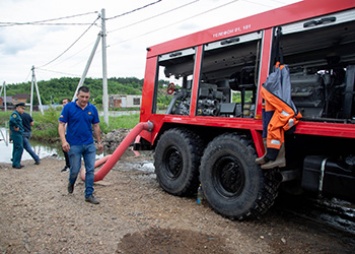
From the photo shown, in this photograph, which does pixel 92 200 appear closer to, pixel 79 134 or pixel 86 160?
pixel 86 160

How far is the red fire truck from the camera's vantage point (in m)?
3.13

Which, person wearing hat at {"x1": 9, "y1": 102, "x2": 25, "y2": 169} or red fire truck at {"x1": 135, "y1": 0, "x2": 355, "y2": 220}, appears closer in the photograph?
red fire truck at {"x1": 135, "y1": 0, "x2": 355, "y2": 220}

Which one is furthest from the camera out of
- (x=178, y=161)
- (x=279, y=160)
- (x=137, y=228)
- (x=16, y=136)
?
(x=16, y=136)

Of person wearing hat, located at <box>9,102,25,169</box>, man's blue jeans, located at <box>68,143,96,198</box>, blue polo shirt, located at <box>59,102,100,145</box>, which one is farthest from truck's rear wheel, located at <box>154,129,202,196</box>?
person wearing hat, located at <box>9,102,25,169</box>

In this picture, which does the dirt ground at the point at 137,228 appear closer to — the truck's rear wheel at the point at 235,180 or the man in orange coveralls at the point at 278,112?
the truck's rear wheel at the point at 235,180

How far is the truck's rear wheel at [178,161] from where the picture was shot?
15.0ft

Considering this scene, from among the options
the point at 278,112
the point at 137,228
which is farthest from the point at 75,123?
the point at 278,112

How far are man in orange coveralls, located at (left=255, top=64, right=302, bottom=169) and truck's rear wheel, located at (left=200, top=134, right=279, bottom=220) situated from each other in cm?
36

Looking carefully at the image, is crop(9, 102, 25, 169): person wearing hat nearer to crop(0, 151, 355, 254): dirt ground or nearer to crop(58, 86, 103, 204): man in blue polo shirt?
crop(0, 151, 355, 254): dirt ground

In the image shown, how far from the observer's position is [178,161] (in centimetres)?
489

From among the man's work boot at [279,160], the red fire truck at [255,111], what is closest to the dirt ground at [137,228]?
the red fire truck at [255,111]

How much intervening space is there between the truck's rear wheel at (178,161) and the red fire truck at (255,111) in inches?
0.6

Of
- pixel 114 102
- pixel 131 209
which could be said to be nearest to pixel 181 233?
pixel 131 209

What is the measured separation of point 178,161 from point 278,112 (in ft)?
7.19
